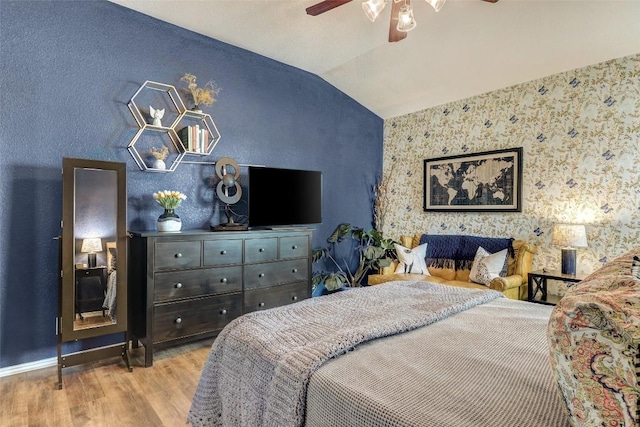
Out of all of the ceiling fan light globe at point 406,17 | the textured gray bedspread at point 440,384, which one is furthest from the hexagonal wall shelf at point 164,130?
the textured gray bedspread at point 440,384

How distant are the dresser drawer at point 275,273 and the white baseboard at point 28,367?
59.0 inches

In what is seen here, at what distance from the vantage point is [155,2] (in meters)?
2.90

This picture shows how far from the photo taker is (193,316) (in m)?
2.84

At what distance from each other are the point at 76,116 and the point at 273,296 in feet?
7.13

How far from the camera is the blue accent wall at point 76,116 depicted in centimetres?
252

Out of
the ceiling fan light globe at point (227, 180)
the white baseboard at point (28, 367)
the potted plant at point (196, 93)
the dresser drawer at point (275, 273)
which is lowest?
the white baseboard at point (28, 367)

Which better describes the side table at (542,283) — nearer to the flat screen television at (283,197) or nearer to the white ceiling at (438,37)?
the white ceiling at (438,37)

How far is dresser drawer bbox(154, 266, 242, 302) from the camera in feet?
8.83

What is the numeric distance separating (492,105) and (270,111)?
252cm

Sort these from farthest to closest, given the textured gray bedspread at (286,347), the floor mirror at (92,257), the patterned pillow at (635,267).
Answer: the floor mirror at (92,257) → the textured gray bedspread at (286,347) → the patterned pillow at (635,267)

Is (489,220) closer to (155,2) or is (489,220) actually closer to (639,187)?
(639,187)

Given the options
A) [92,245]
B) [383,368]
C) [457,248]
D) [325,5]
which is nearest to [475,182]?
[457,248]

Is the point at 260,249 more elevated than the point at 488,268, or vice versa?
the point at 260,249

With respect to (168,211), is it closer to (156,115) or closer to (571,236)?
(156,115)
